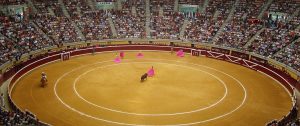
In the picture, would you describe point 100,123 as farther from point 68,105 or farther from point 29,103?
point 29,103

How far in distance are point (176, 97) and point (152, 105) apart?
4.35 metres

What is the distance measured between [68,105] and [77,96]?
10.0 feet

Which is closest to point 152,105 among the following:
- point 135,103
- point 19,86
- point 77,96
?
point 135,103

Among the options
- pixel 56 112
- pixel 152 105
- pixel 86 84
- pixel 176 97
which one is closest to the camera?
pixel 56 112

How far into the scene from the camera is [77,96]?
44.4 meters

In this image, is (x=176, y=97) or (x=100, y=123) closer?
(x=100, y=123)

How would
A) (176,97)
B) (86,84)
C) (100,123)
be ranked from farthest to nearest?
(86,84)
(176,97)
(100,123)

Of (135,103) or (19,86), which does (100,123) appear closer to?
(135,103)

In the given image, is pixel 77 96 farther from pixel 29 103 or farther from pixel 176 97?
pixel 176 97

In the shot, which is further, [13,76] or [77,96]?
[13,76]

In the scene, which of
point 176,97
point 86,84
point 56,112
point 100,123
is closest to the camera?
point 100,123

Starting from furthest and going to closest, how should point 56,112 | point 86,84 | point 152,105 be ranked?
point 86,84 < point 152,105 < point 56,112

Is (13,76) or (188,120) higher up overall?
(13,76)

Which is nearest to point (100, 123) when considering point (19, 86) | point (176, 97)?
point (176, 97)
